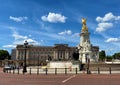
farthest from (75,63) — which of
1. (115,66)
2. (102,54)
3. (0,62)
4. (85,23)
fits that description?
(102,54)

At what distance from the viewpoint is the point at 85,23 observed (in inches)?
3952

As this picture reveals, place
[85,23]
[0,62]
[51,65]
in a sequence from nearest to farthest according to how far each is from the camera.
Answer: [51,65] → [85,23] → [0,62]

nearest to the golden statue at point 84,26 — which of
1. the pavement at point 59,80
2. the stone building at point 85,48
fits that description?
the stone building at point 85,48

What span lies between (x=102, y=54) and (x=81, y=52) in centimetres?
10446

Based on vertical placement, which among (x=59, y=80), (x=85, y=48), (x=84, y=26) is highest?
(x=84, y=26)

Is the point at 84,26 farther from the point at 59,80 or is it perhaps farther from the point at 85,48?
the point at 59,80

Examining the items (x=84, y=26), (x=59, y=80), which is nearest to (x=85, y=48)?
(x=84, y=26)

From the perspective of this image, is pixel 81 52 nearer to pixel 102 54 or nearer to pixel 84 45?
pixel 84 45

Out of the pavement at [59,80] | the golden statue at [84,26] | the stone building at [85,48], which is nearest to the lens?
the pavement at [59,80]

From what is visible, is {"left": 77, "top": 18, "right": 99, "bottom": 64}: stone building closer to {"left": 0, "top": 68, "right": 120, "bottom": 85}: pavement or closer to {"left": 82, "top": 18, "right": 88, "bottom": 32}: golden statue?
{"left": 82, "top": 18, "right": 88, "bottom": 32}: golden statue

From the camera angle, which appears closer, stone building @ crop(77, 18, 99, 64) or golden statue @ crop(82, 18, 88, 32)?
stone building @ crop(77, 18, 99, 64)

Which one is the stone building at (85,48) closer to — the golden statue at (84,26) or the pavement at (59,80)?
the golden statue at (84,26)

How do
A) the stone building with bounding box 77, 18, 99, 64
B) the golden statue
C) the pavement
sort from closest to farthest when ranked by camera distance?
the pavement
the stone building with bounding box 77, 18, 99, 64
the golden statue

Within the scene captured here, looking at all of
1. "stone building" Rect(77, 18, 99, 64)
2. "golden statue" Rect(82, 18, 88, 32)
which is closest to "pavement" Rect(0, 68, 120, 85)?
"stone building" Rect(77, 18, 99, 64)
